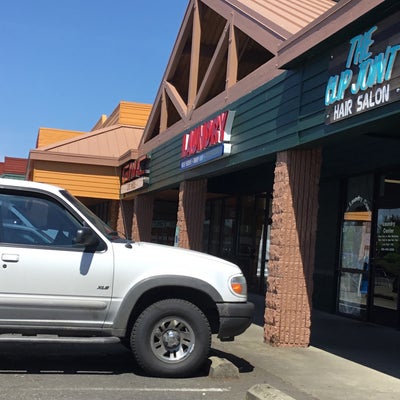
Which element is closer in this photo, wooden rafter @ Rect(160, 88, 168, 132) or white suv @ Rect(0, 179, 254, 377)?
white suv @ Rect(0, 179, 254, 377)

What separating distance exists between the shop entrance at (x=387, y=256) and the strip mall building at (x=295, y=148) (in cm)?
Answer: 3

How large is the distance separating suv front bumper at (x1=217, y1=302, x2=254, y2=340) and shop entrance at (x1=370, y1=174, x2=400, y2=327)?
4613 millimetres

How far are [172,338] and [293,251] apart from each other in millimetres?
2590

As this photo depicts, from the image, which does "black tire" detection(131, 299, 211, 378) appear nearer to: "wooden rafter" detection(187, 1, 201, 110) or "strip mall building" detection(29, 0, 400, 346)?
"strip mall building" detection(29, 0, 400, 346)

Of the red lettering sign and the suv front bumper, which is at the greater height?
the red lettering sign

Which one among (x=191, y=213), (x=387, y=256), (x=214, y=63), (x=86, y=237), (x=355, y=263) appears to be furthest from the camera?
(x=191, y=213)

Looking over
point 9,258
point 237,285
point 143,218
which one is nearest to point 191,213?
point 143,218

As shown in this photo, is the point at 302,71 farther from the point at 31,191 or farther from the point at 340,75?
the point at 31,191

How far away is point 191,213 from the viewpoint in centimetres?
1210

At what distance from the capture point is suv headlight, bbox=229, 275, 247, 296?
19.1 ft

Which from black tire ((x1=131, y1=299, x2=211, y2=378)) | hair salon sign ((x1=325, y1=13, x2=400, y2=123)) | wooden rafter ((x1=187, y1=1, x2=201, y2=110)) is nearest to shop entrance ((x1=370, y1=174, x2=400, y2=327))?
hair salon sign ((x1=325, y1=13, x2=400, y2=123))

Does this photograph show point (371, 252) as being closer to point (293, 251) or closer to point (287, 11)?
point (293, 251)

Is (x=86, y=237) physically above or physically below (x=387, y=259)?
below

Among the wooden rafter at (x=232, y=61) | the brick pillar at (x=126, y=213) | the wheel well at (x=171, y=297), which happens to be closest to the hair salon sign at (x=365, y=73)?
the wheel well at (x=171, y=297)
